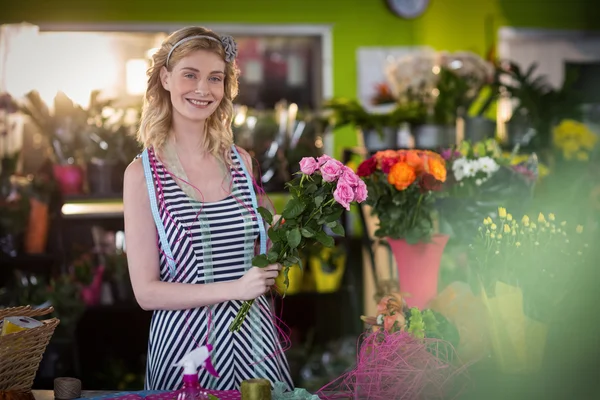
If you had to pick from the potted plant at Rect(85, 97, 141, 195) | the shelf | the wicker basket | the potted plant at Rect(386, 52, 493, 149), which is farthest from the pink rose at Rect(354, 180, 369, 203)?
the shelf

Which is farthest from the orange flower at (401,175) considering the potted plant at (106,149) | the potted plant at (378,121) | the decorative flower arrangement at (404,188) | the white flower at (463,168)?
the potted plant at (106,149)

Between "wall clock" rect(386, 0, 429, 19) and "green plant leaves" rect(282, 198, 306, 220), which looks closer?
"green plant leaves" rect(282, 198, 306, 220)

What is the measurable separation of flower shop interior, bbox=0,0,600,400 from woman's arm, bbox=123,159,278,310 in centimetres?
16

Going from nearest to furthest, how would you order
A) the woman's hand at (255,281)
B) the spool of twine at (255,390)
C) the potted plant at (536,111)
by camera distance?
1. the spool of twine at (255,390)
2. the woman's hand at (255,281)
3. the potted plant at (536,111)

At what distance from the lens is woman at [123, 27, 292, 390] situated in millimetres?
1829

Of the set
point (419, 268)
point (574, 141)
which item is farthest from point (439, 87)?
point (419, 268)

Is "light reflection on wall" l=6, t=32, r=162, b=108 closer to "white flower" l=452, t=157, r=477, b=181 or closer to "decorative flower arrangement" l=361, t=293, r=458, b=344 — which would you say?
"white flower" l=452, t=157, r=477, b=181

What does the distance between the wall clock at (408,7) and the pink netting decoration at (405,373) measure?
6.07 metres

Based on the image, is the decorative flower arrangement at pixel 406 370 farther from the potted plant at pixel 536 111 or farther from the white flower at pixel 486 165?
the potted plant at pixel 536 111

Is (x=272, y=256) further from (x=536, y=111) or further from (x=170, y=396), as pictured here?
(x=536, y=111)

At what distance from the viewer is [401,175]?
7.59ft

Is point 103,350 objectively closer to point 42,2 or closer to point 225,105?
point 225,105

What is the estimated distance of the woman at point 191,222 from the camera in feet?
6.00

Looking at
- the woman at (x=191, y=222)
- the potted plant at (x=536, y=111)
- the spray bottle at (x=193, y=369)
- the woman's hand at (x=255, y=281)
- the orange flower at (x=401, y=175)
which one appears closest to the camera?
the spray bottle at (x=193, y=369)
